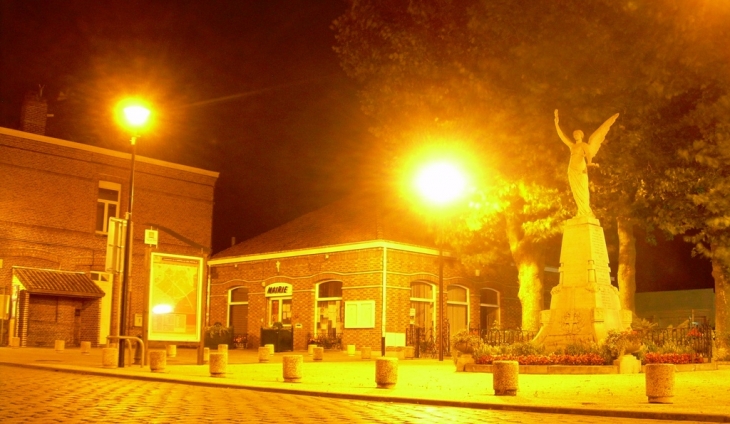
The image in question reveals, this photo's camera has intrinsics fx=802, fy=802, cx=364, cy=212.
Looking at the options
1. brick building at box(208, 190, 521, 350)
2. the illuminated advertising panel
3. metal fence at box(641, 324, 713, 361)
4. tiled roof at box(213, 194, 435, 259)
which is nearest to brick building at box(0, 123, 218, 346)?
brick building at box(208, 190, 521, 350)

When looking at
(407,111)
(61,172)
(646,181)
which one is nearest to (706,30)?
(646,181)

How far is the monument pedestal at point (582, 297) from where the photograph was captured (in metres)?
20.4

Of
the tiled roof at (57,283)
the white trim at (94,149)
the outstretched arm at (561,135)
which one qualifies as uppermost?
the white trim at (94,149)

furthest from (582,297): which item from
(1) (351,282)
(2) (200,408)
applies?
(1) (351,282)

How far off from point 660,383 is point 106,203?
29.1 meters

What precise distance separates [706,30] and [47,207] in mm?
26219

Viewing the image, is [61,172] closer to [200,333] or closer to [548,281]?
[200,333]

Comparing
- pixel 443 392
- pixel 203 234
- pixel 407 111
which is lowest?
pixel 443 392

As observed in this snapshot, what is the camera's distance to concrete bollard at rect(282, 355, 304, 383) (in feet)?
51.8

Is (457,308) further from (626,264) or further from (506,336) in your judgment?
(506,336)

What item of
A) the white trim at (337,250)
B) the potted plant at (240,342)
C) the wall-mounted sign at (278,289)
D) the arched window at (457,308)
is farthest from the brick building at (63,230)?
the arched window at (457,308)

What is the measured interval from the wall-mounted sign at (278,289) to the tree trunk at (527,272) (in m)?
10.9

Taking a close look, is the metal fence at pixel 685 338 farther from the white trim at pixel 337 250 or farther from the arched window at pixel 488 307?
the arched window at pixel 488 307

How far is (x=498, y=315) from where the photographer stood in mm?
38500
